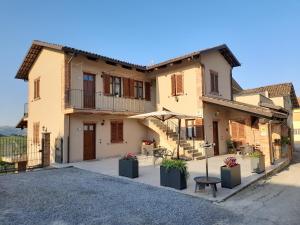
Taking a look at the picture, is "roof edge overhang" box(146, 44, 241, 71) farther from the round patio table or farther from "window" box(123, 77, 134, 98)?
the round patio table

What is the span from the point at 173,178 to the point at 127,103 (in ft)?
32.1

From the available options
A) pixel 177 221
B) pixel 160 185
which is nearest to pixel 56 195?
pixel 160 185

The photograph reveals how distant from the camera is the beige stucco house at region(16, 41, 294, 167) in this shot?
14.2m

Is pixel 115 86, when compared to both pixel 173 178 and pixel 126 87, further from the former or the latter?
pixel 173 178

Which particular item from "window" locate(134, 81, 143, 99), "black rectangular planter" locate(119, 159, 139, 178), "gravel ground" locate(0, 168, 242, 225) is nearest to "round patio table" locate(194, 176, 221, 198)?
"gravel ground" locate(0, 168, 242, 225)

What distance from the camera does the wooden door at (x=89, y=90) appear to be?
14.9 meters

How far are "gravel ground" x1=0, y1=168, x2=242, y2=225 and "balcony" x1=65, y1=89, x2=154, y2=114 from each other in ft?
18.9

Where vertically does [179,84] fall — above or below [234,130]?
above

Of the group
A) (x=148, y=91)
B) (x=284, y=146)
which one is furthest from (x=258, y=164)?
(x=148, y=91)

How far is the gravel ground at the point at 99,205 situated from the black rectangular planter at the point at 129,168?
58cm

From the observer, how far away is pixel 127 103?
17281mm

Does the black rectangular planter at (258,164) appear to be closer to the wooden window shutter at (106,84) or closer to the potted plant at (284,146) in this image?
→ the potted plant at (284,146)

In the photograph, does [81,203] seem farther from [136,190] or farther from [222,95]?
[222,95]

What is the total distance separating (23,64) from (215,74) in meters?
14.2
